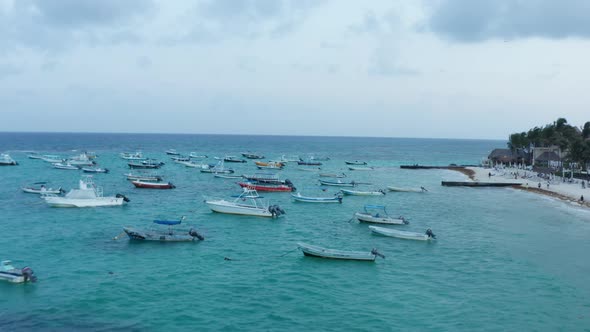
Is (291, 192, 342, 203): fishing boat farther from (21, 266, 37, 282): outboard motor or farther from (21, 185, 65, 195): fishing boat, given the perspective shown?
(21, 266, 37, 282): outboard motor

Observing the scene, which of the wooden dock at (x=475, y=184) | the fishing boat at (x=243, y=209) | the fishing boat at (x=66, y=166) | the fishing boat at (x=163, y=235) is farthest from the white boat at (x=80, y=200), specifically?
the wooden dock at (x=475, y=184)

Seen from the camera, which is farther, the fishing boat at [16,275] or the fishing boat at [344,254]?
the fishing boat at [344,254]

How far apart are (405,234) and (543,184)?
51.2 m

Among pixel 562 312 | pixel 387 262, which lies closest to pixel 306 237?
pixel 387 262

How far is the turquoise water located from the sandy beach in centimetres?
1303

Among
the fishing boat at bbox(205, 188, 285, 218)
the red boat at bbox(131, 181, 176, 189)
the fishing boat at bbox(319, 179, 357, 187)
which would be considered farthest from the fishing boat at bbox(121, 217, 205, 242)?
the fishing boat at bbox(319, 179, 357, 187)

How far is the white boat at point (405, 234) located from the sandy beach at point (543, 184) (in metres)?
31.6

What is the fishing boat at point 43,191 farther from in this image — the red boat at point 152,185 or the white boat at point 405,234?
the white boat at point 405,234

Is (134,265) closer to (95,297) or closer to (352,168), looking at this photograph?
(95,297)

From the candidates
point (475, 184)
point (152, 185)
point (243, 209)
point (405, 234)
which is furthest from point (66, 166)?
point (405, 234)

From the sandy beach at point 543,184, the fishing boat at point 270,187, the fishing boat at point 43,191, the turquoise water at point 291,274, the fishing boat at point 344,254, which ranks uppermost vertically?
the sandy beach at point 543,184

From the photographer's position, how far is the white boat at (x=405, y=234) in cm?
4656

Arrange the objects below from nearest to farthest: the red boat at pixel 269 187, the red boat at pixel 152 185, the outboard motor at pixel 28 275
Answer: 1. the outboard motor at pixel 28 275
2. the red boat at pixel 152 185
3. the red boat at pixel 269 187

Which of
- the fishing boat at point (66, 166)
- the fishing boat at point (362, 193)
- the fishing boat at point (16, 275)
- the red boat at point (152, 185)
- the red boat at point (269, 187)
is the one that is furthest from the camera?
the fishing boat at point (66, 166)
